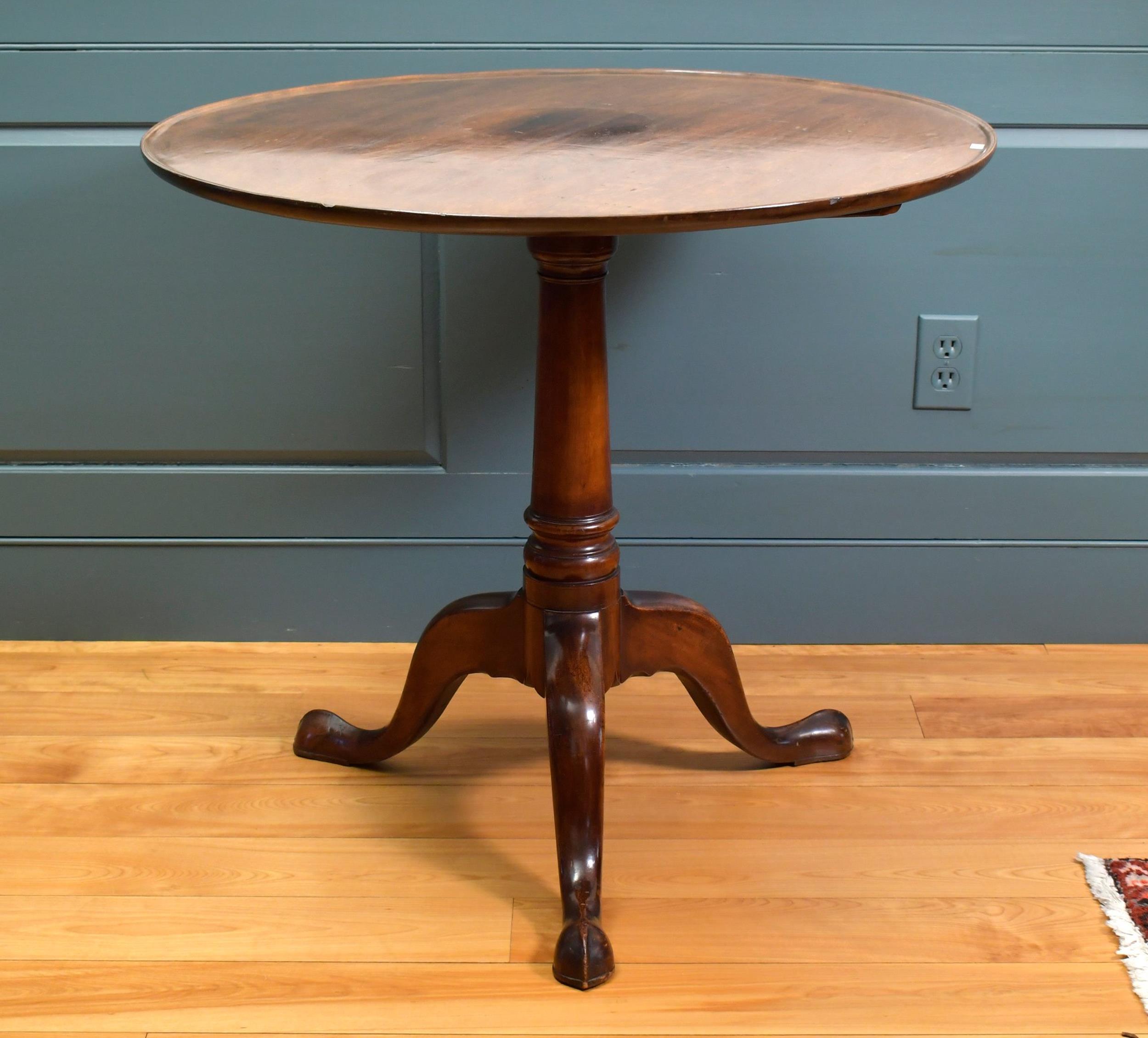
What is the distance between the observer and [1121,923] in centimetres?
99

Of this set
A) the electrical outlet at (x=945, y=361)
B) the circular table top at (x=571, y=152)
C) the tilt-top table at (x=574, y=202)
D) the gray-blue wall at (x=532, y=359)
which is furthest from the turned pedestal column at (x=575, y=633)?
the electrical outlet at (x=945, y=361)

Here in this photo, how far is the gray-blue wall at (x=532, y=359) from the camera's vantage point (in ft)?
A: 4.22

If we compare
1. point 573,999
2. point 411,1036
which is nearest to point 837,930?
point 573,999

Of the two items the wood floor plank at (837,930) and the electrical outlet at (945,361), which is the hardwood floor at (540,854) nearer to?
the wood floor plank at (837,930)

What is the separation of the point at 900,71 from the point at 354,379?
27.1 inches

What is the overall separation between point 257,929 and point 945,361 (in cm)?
94

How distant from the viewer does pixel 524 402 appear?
1402 millimetres

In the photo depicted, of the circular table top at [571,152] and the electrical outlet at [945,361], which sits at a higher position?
the circular table top at [571,152]

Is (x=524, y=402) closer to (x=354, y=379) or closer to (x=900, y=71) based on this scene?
(x=354, y=379)

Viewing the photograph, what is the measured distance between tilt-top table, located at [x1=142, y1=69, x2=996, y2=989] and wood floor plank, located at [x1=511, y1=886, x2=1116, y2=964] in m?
0.05

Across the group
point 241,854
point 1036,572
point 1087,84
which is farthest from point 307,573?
point 1087,84

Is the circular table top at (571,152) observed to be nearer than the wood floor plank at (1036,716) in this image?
Yes

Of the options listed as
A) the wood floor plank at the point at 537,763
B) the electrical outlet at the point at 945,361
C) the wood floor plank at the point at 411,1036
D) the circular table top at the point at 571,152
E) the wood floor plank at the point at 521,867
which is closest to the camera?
the circular table top at the point at 571,152

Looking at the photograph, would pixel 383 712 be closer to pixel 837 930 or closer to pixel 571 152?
pixel 837 930
